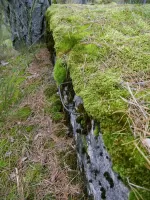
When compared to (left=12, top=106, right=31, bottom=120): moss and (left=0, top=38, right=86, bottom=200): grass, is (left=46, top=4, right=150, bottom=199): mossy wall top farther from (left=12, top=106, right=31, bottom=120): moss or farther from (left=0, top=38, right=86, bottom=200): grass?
(left=12, top=106, right=31, bottom=120): moss

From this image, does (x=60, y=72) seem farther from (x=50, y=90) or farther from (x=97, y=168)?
(x=97, y=168)

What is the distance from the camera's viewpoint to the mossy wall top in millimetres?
1105

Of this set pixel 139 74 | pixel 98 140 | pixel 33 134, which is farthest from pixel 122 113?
pixel 33 134

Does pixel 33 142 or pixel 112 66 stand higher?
pixel 112 66

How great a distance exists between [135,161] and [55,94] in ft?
6.70

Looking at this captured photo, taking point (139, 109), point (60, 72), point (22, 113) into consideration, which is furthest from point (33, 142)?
point (139, 109)

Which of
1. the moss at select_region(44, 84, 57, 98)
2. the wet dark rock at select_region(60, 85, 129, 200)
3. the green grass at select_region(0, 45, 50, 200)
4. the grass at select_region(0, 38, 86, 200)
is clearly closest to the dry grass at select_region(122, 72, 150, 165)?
the wet dark rock at select_region(60, 85, 129, 200)

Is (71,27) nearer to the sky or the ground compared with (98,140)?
nearer to the sky

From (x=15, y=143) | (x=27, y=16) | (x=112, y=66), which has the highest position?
(x=27, y=16)

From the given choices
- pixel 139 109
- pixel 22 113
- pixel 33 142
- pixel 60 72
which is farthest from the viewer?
pixel 22 113

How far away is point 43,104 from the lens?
9.19 ft

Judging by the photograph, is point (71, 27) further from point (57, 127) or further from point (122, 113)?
point (122, 113)

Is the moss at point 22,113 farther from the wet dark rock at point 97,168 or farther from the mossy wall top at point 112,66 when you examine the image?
the wet dark rock at point 97,168

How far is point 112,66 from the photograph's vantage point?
5.66 ft
